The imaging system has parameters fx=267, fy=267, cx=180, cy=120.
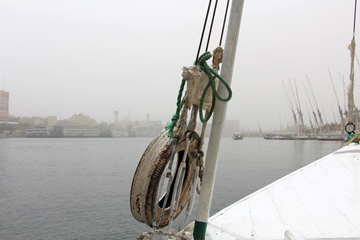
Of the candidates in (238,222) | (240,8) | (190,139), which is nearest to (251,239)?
(238,222)

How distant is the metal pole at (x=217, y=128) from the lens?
8.63 feet

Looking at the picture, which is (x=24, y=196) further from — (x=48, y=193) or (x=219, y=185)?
(x=219, y=185)

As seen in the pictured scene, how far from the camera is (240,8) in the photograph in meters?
2.65

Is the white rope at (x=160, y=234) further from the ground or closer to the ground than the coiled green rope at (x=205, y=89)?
closer to the ground

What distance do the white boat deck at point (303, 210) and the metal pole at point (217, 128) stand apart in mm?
473

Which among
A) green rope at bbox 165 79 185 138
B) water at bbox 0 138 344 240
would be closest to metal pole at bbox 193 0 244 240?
green rope at bbox 165 79 185 138

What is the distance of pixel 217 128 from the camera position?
8.64 ft

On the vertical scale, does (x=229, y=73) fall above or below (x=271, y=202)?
above

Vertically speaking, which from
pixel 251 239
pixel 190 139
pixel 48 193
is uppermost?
pixel 190 139

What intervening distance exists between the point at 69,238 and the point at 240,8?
28.9 feet

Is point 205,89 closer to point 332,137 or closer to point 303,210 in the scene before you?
point 303,210

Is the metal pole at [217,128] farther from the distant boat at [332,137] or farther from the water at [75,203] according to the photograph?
the distant boat at [332,137]

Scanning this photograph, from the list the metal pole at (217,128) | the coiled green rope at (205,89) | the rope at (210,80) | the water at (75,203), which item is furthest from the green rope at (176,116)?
the water at (75,203)

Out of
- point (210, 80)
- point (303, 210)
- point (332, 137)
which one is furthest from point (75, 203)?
point (332, 137)
